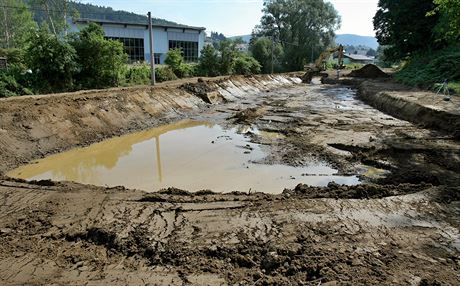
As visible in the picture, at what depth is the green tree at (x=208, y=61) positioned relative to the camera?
2608 centimetres

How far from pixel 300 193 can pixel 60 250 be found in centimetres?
408

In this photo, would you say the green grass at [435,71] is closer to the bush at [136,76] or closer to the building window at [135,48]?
the bush at [136,76]

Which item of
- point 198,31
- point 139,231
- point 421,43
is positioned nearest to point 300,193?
point 139,231

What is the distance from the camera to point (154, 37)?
35125 mm

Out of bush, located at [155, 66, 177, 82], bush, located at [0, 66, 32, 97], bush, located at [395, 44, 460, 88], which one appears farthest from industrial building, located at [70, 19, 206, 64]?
bush, located at [395, 44, 460, 88]

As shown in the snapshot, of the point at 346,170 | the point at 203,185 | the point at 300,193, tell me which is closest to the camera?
the point at 300,193

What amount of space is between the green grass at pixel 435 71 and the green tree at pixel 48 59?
17.3m

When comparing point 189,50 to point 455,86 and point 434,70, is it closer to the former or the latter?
point 434,70

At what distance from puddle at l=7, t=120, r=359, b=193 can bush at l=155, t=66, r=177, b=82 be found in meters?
10.3

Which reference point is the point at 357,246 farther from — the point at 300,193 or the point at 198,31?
the point at 198,31

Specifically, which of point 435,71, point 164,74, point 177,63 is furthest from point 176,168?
point 435,71

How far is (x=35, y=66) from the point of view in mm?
13383

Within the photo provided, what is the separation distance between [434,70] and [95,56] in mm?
19490

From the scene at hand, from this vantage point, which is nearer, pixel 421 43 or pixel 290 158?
pixel 290 158
